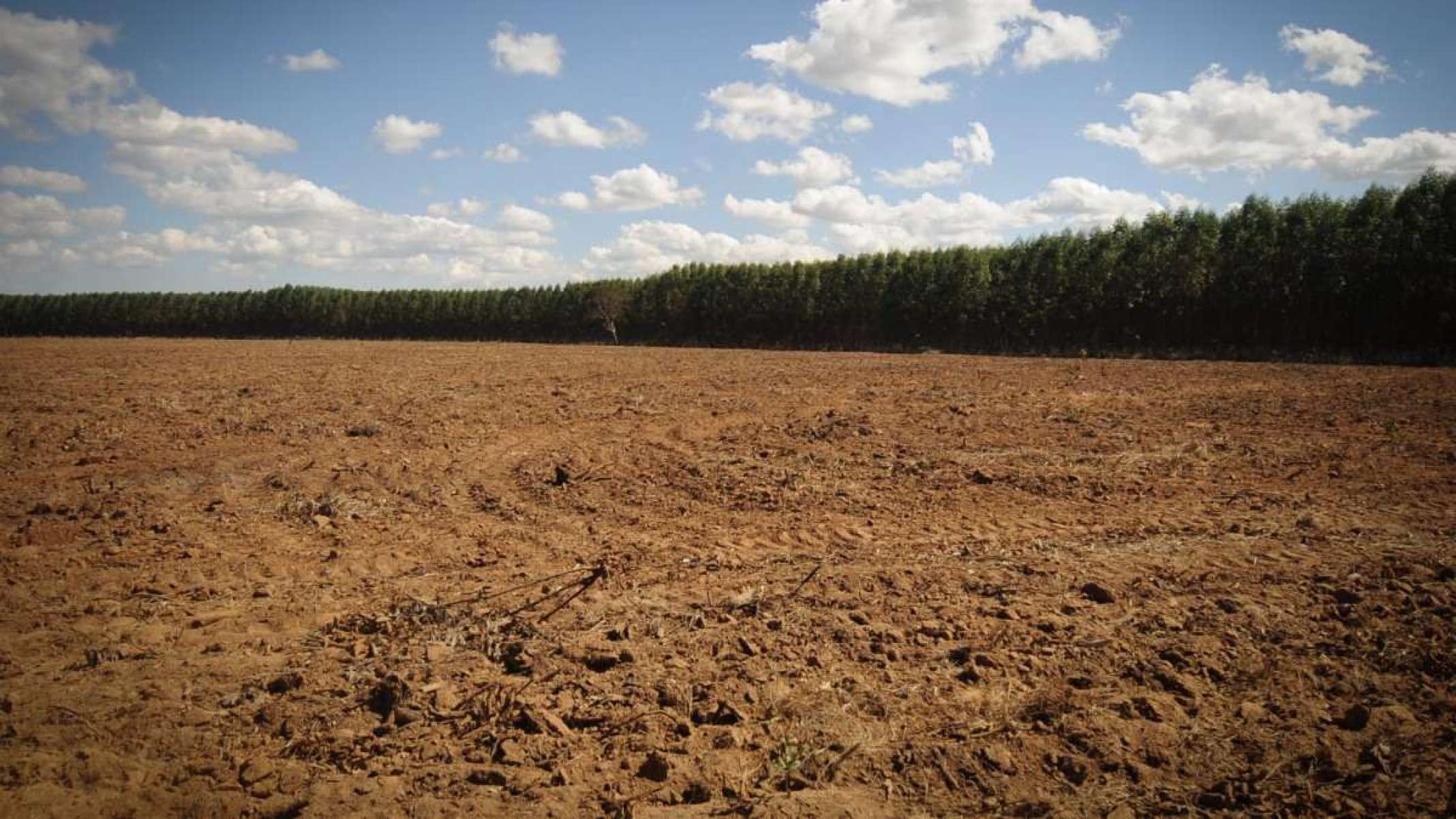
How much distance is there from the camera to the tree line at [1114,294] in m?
25.7

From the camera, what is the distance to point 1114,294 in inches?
1287

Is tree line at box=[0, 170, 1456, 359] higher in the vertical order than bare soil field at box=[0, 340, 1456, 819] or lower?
higher

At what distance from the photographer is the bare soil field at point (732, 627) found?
9.92 ft

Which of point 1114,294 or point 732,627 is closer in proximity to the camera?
point 732,627

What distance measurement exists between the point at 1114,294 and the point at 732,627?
3544 cm

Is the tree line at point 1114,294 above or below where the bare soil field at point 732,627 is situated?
above

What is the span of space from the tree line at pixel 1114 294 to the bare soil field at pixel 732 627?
23806mm

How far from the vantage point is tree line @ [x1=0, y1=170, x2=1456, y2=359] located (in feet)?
84.2

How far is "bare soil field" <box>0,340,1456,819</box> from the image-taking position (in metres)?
3.02

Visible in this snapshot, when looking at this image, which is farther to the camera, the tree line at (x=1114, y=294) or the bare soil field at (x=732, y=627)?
the tree line at (x=1114, y=294)

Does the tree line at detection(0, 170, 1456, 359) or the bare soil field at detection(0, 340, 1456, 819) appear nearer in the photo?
the bare soil field at detection(0, 340, 1456, 819)

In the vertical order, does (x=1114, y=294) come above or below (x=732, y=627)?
above

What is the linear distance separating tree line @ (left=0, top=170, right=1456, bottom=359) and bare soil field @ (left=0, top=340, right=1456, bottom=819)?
937 inches

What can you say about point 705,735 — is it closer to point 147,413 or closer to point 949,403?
point 949,403
